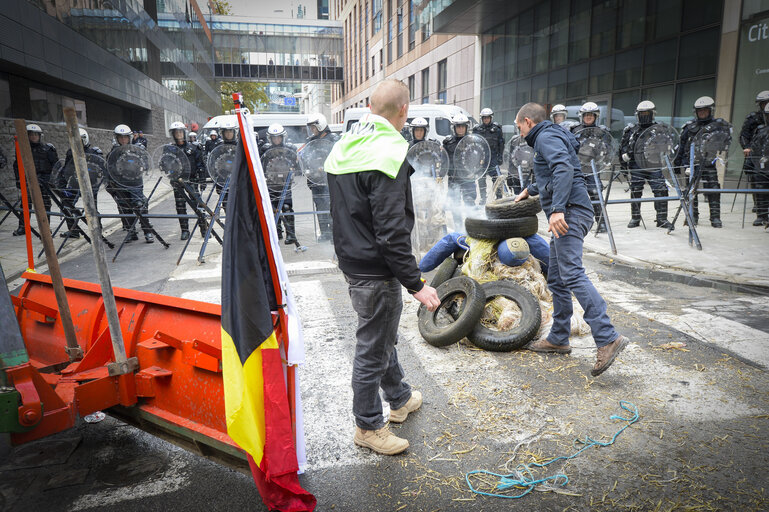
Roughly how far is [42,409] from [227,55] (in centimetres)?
7180

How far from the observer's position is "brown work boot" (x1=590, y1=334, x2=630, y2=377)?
12.7 feet

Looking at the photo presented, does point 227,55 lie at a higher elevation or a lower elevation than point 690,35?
higher

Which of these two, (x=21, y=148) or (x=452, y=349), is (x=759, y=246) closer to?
(x=452, y=349)

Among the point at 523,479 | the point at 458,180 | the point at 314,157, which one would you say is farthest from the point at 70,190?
the point at 523,479

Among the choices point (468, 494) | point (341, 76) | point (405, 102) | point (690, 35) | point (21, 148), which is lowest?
point (468, 494)

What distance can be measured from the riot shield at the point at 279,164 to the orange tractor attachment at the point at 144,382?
6.00 metres

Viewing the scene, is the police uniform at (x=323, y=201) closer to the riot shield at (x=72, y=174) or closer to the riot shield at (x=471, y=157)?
the riot shield at (x=471, y=157)

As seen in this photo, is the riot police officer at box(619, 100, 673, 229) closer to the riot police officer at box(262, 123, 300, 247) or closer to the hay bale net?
the hay bale net

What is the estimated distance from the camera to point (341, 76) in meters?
64.5

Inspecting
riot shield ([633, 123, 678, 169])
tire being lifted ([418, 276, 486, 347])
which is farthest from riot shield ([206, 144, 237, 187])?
riot shield ([633, 123, 678, 169])

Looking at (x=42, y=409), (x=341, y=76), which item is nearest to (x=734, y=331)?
(x=42, y=409)

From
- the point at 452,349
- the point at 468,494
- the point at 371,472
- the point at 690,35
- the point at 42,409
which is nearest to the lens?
the point at 42,409

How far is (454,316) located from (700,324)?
2.43 metres

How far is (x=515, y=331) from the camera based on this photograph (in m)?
4.57
